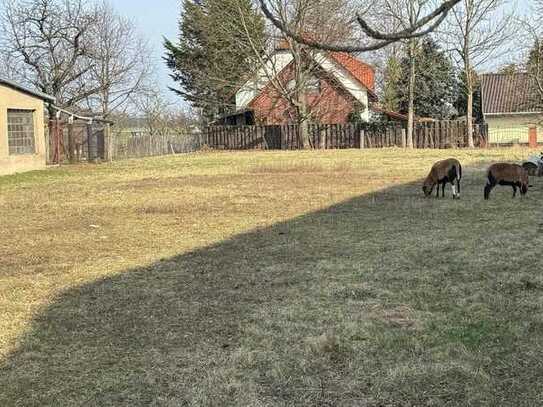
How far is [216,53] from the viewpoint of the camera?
42344mm

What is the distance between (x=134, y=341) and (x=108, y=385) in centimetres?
82

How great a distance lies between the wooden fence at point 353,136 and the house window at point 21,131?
62.2ft

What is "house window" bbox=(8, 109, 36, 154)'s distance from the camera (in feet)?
80.6

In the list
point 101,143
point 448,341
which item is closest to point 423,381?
point 448,341

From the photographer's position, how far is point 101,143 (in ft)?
104

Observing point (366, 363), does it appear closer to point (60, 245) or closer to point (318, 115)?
point (60, 245)

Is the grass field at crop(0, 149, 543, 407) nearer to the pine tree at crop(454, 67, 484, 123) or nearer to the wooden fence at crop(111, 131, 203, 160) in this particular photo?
the wooden fence at crop(111, 131, 203, 160)

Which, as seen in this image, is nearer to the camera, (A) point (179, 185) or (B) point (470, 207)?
(B) point (470, 207)

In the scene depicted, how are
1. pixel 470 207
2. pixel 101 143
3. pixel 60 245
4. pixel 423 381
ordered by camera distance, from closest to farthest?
pixel 423 381, pixel 60 245, pixel 470 207, pixel 101 143

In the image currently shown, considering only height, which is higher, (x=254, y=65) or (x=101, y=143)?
(x=254, y=65)

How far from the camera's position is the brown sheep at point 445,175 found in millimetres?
12576

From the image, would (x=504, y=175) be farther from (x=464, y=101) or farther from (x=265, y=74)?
(x=464, y=101)

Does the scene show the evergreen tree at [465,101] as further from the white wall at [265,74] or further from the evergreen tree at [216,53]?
the evergreen tree at [216,53]

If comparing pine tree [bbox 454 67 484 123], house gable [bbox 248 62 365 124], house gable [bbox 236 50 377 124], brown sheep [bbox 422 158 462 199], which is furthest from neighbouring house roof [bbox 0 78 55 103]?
pine tree [bbox 454 67 484 123]
